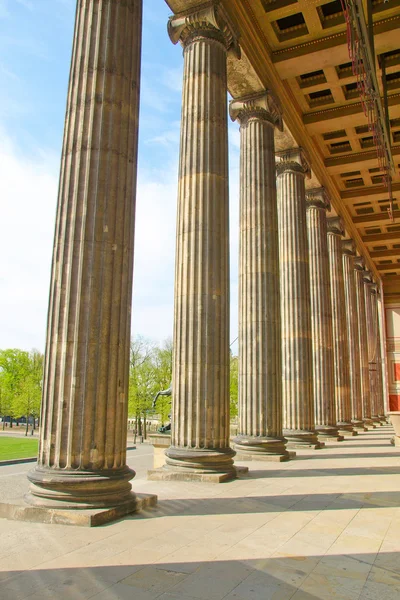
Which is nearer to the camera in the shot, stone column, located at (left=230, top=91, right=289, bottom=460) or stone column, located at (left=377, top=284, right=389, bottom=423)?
stone column, located at (left=230, top=91, right=289, bottom=460)

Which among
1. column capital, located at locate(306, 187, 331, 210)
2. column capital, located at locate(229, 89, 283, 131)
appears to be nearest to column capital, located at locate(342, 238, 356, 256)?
column capital, located at locate(306, 187, 331, 210)

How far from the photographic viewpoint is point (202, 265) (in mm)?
16719

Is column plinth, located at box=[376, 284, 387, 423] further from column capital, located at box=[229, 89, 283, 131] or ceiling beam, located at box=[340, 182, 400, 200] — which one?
column capital, located at box=[229, 89, 283, 131]

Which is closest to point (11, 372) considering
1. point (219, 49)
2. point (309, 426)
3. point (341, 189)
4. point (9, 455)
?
point (9, 455)

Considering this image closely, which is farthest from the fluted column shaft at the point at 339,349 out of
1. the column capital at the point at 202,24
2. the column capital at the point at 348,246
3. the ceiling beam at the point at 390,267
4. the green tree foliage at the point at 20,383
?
the green tree foliage at the point at 20,383

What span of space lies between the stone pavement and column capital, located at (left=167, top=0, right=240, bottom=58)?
1594 cm

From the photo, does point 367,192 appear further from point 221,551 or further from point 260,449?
point 221,551

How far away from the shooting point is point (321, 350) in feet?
108

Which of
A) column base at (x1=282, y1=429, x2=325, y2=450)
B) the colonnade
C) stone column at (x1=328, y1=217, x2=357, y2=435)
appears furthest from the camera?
stone column at (x1=328, y1=217, x2=357, y2=435)

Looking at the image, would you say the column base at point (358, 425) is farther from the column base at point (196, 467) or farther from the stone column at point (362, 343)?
the column base at point (196, 467)

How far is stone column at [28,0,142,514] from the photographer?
9969 mm

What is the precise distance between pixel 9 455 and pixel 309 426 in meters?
34.1

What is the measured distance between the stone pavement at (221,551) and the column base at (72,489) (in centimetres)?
52

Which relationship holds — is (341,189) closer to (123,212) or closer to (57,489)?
(123,212)
